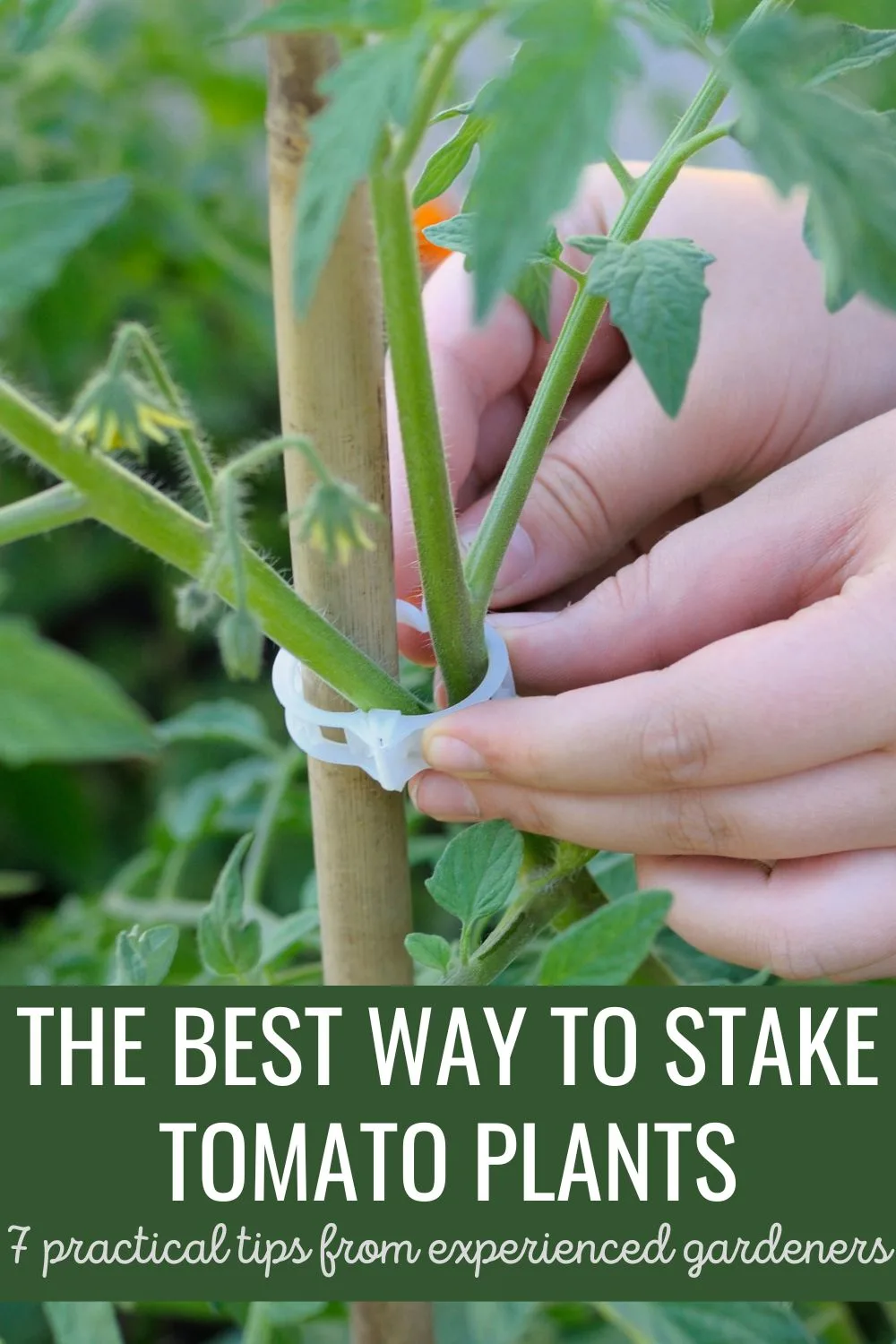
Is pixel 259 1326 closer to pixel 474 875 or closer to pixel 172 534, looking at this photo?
pixel 474 875

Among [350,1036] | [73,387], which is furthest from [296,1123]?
[73,387]

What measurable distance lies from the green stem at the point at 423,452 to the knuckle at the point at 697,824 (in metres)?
0.11

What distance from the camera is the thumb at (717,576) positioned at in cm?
65

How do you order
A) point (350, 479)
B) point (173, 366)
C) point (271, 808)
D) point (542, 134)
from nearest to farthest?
point (542, 134) < point (350, 479) < point (271, 808) < point (173, 366)

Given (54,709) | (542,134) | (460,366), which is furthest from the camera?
(460,366)

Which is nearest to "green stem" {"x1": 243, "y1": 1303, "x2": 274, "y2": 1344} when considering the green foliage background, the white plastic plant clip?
the white plastic plant clip

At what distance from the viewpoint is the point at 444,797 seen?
65 centimetres

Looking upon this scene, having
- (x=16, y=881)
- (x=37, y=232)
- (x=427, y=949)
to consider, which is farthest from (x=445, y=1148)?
(x=16, y=881)

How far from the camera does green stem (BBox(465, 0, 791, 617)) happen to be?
1.77ft

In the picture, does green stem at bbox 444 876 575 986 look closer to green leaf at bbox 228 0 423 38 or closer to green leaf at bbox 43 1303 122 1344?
green leaf at bbox 43 1303 122 1344

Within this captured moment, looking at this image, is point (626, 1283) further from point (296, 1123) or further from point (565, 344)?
point (565, 344)

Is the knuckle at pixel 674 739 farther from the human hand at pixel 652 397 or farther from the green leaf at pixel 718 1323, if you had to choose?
the green leaf at pixel 718 1323

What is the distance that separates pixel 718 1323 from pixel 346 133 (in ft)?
1.72

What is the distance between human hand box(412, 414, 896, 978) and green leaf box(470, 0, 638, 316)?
11.5 inches
